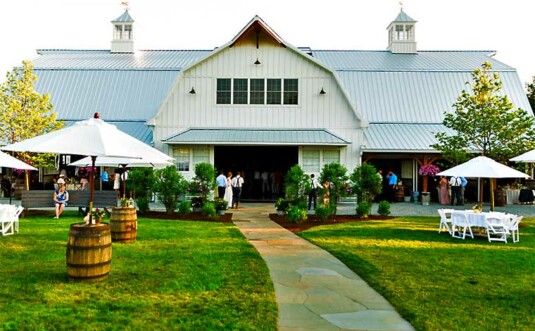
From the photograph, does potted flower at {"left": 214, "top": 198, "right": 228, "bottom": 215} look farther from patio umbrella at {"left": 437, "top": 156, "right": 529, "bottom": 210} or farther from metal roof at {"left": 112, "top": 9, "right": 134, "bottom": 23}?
metal roof at {"left": 112, "top": 9, "right": 134, "bottom": 23}

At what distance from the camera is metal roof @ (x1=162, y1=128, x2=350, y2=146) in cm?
2105

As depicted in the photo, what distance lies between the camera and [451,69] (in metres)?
29.2

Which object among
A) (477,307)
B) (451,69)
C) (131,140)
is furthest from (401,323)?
(451,69)

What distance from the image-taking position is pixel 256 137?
21578 millimetres

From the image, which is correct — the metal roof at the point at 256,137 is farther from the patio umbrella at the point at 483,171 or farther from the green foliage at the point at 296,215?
the patio umbrella at the point at 483,171

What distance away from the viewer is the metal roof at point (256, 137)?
21.0 meters

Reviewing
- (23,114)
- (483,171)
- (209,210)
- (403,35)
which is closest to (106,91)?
(23,114)

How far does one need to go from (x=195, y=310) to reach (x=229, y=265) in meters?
2.40

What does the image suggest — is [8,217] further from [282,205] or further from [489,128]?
[489,128]

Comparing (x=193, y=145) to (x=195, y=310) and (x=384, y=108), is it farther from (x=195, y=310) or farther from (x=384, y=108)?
(x=195, y=310)

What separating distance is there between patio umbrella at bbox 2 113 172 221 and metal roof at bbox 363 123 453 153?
16.8 meters

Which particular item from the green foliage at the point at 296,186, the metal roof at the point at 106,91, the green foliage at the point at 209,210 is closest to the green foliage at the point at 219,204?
the green foliage at the point at 209,210

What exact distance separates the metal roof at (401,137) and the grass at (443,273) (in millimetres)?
11008

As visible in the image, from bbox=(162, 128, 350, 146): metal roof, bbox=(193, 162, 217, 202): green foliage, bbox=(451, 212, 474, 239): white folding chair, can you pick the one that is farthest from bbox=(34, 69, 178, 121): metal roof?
bbox=(451, 212, 474, 239): white folding chair
